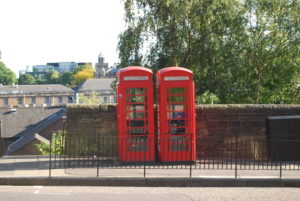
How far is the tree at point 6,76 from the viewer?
144625 mm

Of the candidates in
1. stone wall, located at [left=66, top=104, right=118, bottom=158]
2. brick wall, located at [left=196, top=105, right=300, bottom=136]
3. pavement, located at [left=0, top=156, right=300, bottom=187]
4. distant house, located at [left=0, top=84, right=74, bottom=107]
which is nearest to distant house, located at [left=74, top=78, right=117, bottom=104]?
distant house, located at [left=0, top=84, right=74, bottom=107]

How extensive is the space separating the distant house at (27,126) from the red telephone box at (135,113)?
3106 centimetres

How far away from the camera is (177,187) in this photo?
356 inches

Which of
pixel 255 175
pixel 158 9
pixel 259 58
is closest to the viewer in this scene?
pixel 255 175

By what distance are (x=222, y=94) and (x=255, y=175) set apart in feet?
42.3

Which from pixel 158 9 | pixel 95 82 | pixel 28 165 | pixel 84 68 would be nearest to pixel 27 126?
pixel 158 9

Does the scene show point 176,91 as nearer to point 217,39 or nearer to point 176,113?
point 176,113

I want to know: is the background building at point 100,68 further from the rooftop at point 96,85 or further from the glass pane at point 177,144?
the glass pane at point 177,144

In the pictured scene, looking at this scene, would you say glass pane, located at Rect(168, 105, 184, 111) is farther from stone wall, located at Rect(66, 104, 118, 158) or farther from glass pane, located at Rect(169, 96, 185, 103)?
stone wall, located at Rect(66, 104, 118, 158)

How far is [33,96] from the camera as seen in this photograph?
115 meters

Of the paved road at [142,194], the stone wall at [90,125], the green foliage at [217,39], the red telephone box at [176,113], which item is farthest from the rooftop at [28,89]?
the paved road at [142,194]

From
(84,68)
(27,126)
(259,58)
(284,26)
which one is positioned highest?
(84,68)

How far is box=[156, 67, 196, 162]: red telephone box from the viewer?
10.6 meters

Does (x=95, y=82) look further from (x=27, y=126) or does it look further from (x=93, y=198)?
(x=93, y=198)
